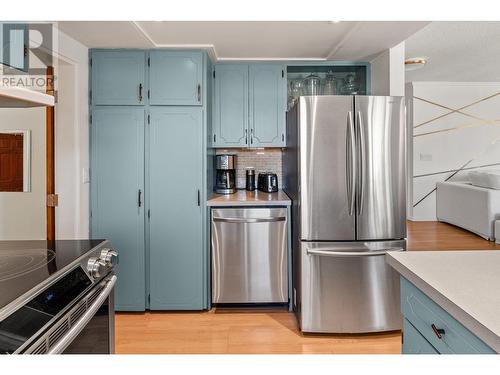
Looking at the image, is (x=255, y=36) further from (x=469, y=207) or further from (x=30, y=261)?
(x=469, y=207)

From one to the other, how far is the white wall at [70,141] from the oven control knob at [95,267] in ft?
5.20

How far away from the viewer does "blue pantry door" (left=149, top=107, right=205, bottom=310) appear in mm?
2770

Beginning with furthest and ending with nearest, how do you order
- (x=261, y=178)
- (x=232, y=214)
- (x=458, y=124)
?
(x=458, y=124) → (x=261, y=178) → (x=232, y=214)

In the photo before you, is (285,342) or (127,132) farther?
(127,132)

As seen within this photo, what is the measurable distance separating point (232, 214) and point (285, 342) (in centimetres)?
104

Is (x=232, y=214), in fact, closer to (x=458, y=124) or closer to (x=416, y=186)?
(x=416, y=186)

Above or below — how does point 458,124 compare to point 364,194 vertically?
above

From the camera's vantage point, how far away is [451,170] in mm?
5523

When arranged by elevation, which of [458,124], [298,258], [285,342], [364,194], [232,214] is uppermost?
[458,124]

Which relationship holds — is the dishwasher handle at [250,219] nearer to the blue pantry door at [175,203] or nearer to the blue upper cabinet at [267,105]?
the blue pantry door at [175,203]

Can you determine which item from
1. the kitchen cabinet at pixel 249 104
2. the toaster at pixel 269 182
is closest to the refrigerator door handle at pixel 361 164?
the kitchen cabinet at pixel 249 104

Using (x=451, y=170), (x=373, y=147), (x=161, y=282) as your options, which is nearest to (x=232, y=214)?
(x=161, y=282)
